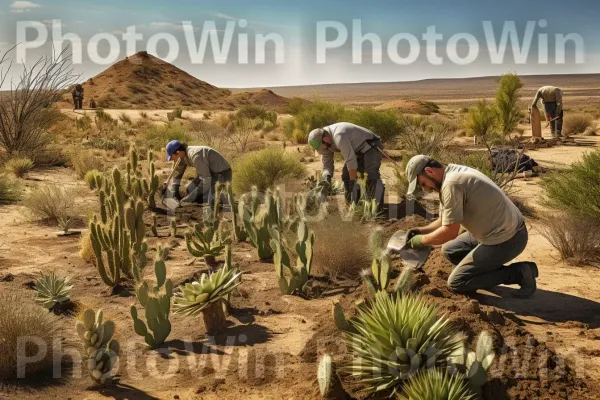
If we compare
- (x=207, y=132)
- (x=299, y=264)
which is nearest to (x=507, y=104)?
(x=207, y=132)

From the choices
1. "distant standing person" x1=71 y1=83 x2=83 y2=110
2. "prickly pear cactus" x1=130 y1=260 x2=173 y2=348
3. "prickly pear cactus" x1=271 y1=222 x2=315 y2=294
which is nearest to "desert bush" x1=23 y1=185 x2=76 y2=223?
"prickly pear cactus" x1=271 y1=222 x2=315 y2=294

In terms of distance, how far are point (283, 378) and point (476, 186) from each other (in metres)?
2.35

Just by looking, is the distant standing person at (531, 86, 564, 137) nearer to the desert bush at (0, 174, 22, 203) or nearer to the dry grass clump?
the dry grass clump

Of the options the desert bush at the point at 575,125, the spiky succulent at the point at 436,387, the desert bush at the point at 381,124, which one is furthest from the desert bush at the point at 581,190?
the desert bush at the point at 575,125

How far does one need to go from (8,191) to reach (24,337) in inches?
290

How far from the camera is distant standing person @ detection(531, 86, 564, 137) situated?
61.3 ft

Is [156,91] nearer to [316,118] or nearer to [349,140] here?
[316,118]

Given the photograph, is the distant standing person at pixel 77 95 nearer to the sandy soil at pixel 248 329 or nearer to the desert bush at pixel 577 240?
the sandy soil at pixel 248 329

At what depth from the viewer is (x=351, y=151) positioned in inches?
357

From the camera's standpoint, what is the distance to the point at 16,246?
8547 mm

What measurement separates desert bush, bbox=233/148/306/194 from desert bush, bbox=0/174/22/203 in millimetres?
3907

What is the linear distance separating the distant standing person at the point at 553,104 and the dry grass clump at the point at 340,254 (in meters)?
13.3

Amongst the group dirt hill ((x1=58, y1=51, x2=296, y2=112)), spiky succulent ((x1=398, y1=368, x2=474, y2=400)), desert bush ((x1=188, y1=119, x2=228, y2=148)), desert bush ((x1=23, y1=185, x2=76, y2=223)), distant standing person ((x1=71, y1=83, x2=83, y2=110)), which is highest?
dirt hill ((x1=58, y1=51, x2=296, y2=112))

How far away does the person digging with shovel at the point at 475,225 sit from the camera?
18.1ft
